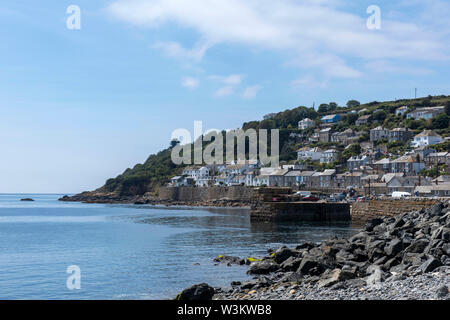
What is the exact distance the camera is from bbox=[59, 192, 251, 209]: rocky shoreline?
118 m

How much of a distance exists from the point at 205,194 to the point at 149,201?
73.4 ft

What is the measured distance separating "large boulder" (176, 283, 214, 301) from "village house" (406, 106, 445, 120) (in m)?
159

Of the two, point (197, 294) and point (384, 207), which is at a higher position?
point (384, 207)

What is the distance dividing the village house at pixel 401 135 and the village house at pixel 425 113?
18.0 meters

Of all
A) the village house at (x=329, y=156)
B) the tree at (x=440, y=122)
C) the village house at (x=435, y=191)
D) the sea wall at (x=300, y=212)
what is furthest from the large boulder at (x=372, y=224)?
the tree at (x=440, y=122)

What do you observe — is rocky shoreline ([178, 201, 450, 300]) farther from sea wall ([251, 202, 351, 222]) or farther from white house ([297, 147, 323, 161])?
white house ([297, 147, 323, 161])

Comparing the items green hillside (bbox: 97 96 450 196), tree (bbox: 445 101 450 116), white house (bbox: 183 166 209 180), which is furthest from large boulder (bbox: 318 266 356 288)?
tree (bbox: 445 101 450 116)

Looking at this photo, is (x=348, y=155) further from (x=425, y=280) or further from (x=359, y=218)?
(x=425, y=280)

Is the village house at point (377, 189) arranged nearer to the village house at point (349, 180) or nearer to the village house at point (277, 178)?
the village house at point (349, 180)

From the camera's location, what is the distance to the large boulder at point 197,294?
56.7 feet

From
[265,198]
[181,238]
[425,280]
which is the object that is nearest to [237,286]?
[425,280]

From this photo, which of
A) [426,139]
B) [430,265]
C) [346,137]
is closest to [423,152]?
[426,139]

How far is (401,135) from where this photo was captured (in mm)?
146625

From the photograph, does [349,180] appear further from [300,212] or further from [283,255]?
[283,255]
